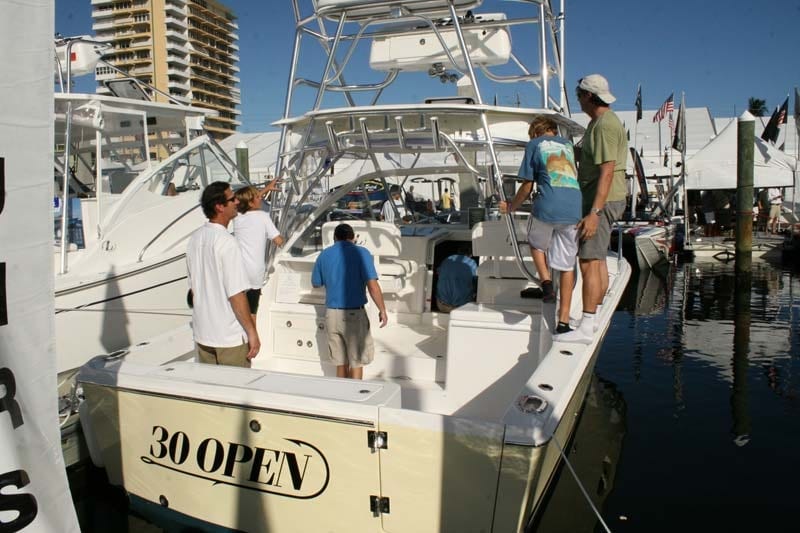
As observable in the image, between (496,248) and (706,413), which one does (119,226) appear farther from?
(706,413)

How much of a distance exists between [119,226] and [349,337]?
4.07 m

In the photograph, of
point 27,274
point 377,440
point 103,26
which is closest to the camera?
point 27,274

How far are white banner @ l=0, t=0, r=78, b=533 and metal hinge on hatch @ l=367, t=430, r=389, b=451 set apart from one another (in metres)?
1.32

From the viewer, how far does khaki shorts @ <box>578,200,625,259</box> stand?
3857 mm

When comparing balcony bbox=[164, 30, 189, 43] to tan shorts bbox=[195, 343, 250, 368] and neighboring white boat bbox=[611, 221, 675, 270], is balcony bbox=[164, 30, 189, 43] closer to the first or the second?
neighboring white boat bbox=[611, 221, 675, 270]

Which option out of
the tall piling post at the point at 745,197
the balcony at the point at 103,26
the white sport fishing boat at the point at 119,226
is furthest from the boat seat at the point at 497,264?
the balcony at the point at 103,26

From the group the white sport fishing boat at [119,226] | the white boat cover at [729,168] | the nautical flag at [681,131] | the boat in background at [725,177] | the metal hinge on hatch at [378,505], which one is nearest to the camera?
the metal hinge on hatch at [378,505]

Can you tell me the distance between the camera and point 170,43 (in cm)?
8569

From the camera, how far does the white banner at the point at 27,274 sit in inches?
64.2

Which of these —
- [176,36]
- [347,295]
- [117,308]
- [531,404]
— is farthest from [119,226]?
[176,36]

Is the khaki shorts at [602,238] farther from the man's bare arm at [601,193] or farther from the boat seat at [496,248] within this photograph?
the boat seat at [496,248]

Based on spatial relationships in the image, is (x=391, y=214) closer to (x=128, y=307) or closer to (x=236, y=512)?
(x=128, y=307)

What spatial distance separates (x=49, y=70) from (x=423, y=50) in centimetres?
432

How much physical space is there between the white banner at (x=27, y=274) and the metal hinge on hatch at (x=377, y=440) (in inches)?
52.0
